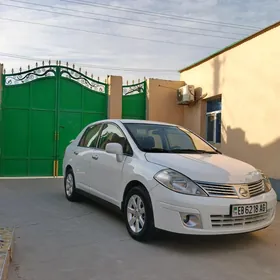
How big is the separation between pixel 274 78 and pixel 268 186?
4099 mm

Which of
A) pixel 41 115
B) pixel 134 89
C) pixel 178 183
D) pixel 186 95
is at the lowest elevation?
pixel 178 183

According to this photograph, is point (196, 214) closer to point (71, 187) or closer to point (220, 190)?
point (220, 190)

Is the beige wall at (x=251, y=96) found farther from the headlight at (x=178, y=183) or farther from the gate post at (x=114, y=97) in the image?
the headlight at (x=178, y=183)

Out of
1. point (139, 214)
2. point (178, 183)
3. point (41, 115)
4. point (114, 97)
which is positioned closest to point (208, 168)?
point (178, 183)

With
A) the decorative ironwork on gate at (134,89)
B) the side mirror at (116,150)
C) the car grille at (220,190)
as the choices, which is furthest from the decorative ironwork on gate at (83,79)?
the car grille at (220,190)

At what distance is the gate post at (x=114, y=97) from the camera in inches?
425

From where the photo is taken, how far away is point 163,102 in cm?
1148

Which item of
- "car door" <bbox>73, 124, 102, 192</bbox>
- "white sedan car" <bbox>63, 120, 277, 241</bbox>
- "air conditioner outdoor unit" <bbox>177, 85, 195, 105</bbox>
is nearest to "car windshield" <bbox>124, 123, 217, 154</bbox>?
"white sedan car" <bbox>63, 120, 277, 241</bbox>

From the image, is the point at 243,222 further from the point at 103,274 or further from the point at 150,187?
the point at 103,274

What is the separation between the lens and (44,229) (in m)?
4.88

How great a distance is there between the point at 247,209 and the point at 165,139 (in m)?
1.75

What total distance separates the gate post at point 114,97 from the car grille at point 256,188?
6.82m

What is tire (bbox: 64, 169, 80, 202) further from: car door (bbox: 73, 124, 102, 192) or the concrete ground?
the concrete ground

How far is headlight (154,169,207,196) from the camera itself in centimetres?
397
